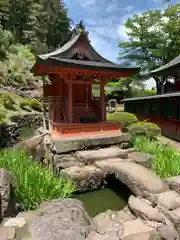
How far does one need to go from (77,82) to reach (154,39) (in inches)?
718

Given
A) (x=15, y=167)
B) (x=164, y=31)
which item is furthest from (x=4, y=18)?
(x=15, y=167)

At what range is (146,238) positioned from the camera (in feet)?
12.9

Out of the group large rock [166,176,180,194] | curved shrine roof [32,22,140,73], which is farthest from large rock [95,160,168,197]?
curved shrine roof [32,22,140,73]

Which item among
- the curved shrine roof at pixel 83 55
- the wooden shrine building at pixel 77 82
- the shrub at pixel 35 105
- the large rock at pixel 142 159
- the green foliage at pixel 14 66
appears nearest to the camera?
the large rock at pixel 142 159

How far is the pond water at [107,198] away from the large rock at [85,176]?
0.20 meters

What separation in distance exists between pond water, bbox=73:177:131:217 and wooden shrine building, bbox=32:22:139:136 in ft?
9.35

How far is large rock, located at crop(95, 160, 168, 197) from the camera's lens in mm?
5643

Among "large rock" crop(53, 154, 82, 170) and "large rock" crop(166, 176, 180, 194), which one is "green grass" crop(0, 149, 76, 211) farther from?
"large rock" crop(166, 176, 180, 194)

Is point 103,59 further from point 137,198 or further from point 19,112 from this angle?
point 19,112

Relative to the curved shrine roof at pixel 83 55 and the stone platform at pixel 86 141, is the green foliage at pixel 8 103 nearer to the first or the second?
the curved shrine roof at pixel 83 55

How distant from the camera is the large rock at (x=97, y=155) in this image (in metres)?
7.90

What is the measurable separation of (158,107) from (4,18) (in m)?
28.8

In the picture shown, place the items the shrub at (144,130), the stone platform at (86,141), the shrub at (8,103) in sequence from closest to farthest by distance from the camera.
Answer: the stone platform at (86,141) < the shrub at (144,130) < the shrub at (8,103)

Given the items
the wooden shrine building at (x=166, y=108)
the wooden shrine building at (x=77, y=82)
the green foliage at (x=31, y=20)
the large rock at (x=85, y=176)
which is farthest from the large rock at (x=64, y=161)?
the green foliage at (x=31, y=20)
